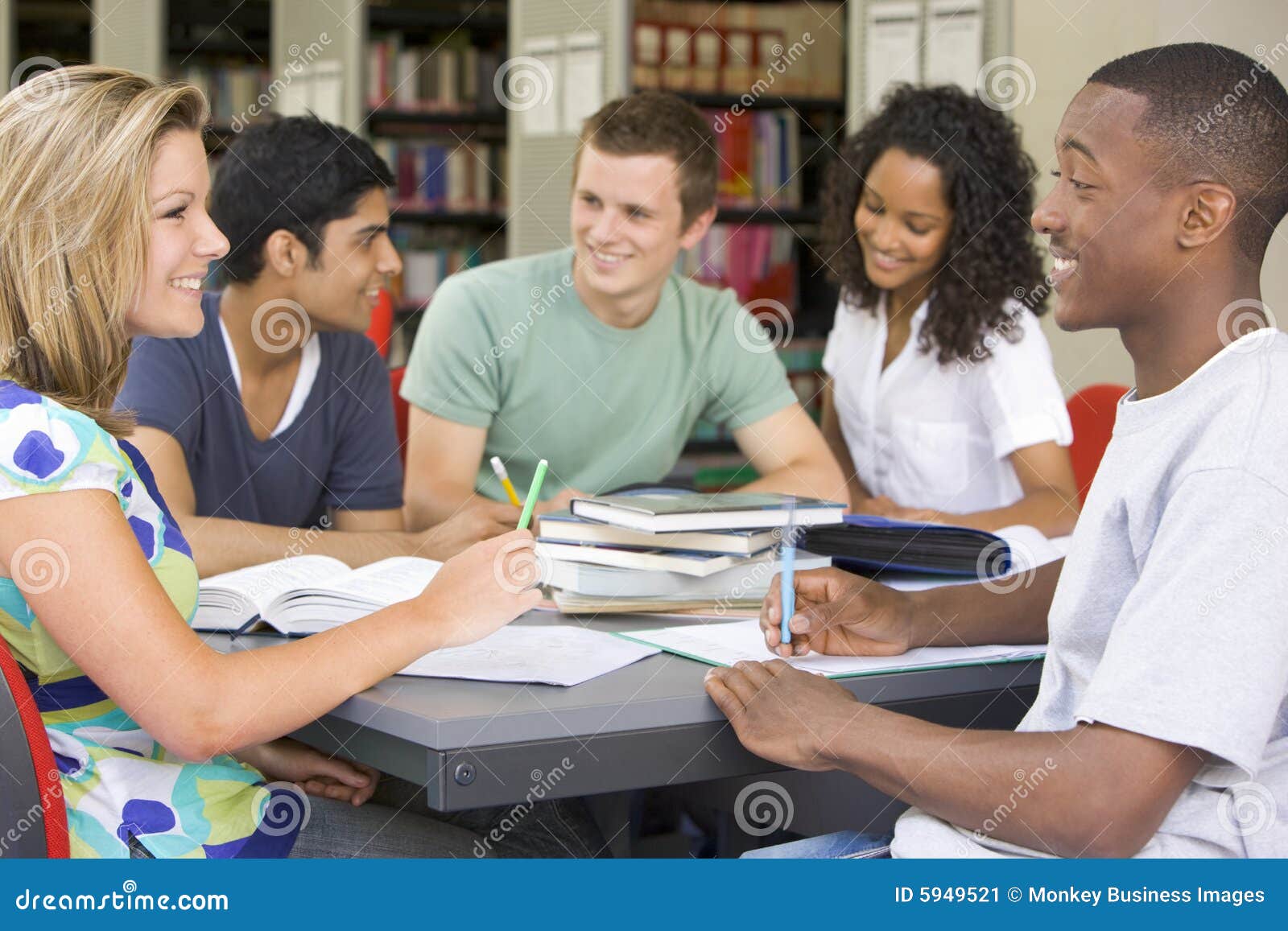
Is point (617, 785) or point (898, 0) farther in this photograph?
point (898, 0)

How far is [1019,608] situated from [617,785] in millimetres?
520

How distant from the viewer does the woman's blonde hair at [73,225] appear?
46.4 inches

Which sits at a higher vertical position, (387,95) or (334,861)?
(387,95)

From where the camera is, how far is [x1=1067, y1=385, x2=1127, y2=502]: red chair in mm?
2467

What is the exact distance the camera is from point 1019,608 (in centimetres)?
140

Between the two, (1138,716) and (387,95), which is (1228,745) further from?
(387,95)

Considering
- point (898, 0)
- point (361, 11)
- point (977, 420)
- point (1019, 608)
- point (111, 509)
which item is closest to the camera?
point (111, 509)

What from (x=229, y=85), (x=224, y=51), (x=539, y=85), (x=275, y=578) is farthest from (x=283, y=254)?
(x=224, y=51)

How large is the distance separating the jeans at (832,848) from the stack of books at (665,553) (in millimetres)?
360

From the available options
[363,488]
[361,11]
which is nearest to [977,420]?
[363,488]

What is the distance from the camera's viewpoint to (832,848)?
119 centimetres

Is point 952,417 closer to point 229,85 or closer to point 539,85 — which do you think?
point 539,85

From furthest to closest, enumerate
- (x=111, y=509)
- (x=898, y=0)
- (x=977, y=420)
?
(x=898, y=0) < (x=977, y=420) < (x=111, y=509)

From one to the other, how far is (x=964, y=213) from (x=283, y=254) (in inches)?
50.2
